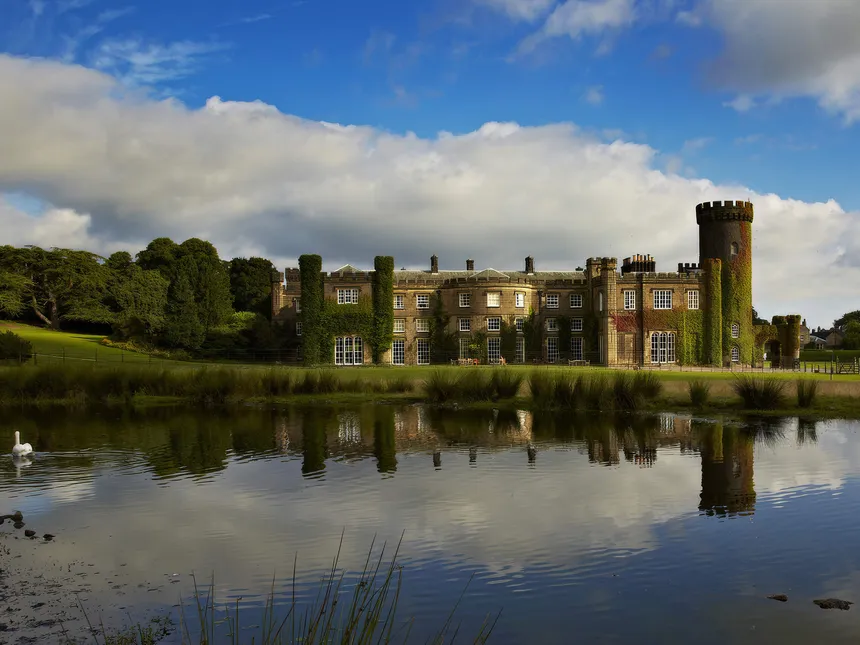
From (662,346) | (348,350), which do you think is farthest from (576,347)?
(348,350)

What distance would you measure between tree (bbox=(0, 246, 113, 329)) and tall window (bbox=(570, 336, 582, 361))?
3561 centimetres

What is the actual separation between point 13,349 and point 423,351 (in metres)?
26.9

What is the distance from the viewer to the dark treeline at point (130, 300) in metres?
55.0

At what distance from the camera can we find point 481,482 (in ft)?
47.0

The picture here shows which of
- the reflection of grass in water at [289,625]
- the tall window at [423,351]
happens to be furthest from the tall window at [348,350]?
the reflection of grass in water at [289,625]

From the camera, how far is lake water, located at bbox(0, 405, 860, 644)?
26.8ft

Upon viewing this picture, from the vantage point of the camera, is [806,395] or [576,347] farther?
[576,347]

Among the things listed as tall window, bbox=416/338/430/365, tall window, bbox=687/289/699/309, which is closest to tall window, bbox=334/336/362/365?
tall window, bbox=416/338/430/365

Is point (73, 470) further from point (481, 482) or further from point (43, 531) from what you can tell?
point (481, 482)

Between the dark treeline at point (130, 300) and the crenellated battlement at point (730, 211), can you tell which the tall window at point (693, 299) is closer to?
the crenellated battlement at point (730, 211)

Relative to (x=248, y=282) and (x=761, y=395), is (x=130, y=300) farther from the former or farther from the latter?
(x=761, y=395)

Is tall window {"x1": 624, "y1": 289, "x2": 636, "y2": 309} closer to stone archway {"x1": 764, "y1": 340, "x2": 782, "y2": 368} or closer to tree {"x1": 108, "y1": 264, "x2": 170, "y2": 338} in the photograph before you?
stone archway {"x1": 764, "y1": 340, "x2": 782, "y2": 368}

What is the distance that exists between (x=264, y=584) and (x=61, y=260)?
59242 mm

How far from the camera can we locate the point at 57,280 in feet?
201
